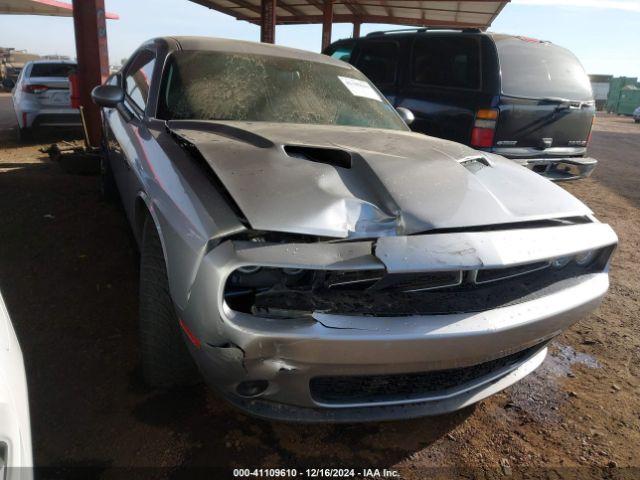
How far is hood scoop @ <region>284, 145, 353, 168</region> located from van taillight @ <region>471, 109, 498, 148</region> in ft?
9.45

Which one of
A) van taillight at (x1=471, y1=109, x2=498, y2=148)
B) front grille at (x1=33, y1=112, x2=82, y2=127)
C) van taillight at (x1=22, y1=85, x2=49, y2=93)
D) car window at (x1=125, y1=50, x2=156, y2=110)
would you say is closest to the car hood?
car window at (x1=125, y1=50, x2=156, y2=110)

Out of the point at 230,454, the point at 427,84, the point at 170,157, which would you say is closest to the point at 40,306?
the point at 170,157

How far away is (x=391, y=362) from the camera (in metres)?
1.44

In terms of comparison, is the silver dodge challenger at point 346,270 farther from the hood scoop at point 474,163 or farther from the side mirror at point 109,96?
the side mirror at point 109,96

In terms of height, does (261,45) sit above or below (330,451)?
above

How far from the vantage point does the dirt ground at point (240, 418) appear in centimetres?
172

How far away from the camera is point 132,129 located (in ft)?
8.65

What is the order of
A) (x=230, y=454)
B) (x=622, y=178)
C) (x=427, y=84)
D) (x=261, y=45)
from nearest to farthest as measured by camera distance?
(x=230, y=454), (x=261, y=45), (x=427, y=84), (x=622, y=178)

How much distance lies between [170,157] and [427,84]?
3983mm

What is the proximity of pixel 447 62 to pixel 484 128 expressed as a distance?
105 centimetres

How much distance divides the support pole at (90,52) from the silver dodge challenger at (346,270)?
14.9 feet

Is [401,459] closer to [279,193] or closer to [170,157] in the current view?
[279,193]

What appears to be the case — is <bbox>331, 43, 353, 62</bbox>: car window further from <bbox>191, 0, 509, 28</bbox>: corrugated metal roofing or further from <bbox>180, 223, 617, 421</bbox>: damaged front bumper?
<bbox>180, 223, 617, 421</bbox>: damaged front bumper

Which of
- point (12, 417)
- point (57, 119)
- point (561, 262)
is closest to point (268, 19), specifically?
point (57, 119)
